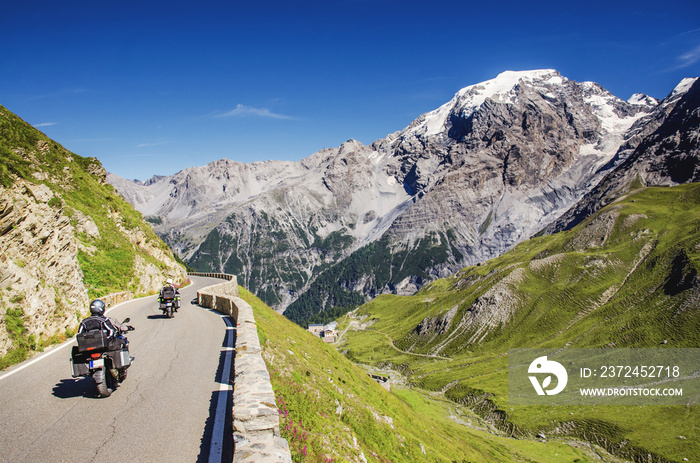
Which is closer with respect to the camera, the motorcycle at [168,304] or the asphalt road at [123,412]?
the asphalt road at [123,412]

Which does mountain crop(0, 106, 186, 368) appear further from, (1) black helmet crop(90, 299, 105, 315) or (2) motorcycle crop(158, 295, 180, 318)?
(1) black helmet crop(90, 299, 105, 315)

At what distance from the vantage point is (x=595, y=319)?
124 meters

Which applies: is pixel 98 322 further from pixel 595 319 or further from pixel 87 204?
pixel 595 319

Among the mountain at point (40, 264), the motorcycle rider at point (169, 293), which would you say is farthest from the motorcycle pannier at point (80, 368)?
the motorcycle rider at point (169, 293)

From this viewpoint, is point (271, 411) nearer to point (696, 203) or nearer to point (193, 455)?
point (193, 455)

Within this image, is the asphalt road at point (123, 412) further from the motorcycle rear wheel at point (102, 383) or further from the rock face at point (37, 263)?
the rock face at point (37, 263)

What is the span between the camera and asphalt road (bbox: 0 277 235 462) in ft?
33.0

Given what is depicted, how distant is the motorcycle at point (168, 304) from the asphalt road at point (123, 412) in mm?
10370

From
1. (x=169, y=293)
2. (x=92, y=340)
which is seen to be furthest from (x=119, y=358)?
(x=169, y=293)

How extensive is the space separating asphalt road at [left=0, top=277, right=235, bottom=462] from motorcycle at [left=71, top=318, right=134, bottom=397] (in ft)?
1.81

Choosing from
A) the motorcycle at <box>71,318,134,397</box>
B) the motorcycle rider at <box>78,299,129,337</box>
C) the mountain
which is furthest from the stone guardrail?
the mountain

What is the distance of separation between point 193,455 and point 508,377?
12398 cm

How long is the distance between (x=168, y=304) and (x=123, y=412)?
63.6ft

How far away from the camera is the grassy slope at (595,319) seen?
81812 millimetres
